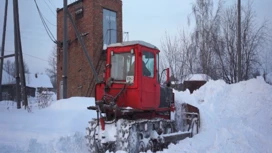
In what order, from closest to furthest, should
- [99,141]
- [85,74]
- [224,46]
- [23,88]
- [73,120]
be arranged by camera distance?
[99,141] < [73,120] < [23,88] < [85,74] < [224,46]

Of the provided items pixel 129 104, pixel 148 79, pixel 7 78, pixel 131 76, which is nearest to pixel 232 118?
pixel 148 79

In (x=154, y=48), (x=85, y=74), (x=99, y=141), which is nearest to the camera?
(x=99, y=141)

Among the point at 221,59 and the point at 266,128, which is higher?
the point at 221,59

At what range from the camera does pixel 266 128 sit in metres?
11.3

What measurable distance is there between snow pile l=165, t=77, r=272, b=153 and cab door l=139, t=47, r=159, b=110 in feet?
4.66

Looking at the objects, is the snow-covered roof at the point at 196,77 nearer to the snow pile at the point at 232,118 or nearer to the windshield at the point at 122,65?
the snow pile at the point at 232,118

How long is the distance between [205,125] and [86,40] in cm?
1262

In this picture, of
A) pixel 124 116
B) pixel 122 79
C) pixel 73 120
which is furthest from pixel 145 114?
pixel 73 120

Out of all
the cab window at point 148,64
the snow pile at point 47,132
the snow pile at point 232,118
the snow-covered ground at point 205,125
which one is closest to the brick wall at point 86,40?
the snow-covered ground at point 205,125

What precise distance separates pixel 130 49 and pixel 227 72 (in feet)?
51.7

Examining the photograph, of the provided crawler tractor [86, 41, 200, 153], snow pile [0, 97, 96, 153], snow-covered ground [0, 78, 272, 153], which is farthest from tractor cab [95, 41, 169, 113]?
snow pile [0, 97, 96, 153]

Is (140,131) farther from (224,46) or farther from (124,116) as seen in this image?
(224,46)

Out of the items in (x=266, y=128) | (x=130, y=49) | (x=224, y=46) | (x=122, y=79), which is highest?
(x=224, y=46)

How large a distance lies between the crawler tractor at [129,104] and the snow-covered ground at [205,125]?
Result: 81 centimetres
